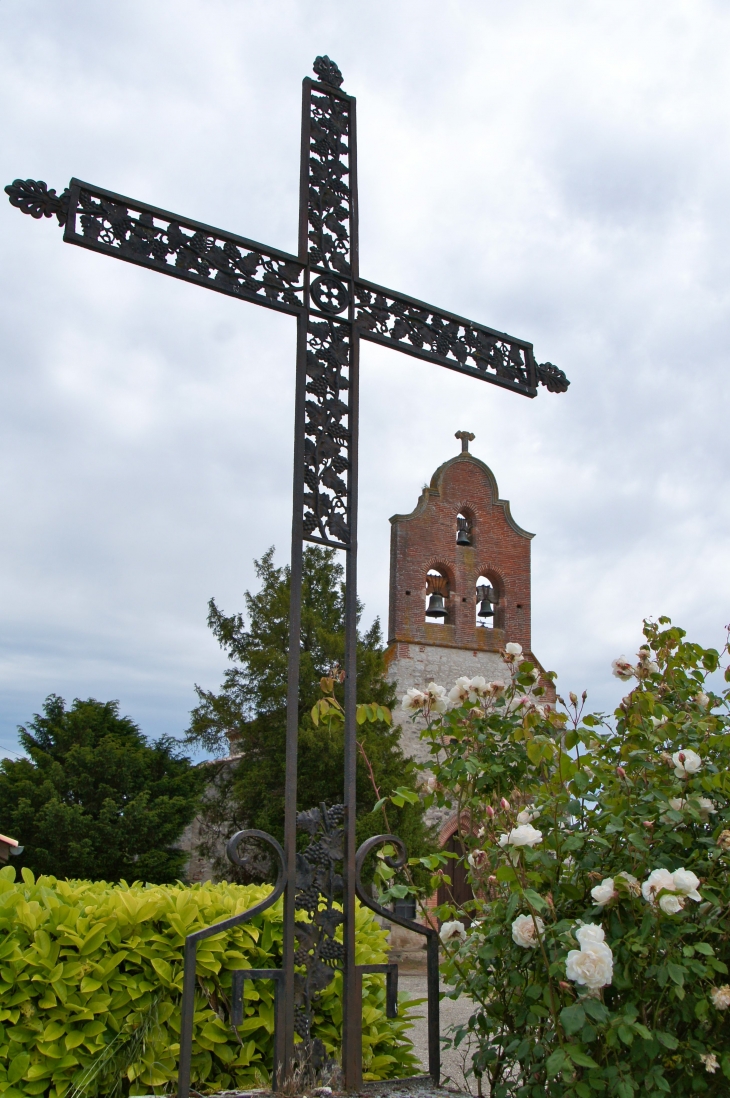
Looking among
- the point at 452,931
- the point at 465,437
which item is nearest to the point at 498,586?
the point at 465,437

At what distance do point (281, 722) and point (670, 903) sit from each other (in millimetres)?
11927

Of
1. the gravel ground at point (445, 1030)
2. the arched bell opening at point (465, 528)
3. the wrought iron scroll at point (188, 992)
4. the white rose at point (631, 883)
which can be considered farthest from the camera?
the arched bell opening at point (465, 528)

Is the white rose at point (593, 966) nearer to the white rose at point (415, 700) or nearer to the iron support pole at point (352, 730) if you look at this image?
the iron support pole at point (352, 730)

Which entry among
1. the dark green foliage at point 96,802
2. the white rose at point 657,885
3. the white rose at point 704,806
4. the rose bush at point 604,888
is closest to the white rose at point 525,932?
the rose bush at point 604,888

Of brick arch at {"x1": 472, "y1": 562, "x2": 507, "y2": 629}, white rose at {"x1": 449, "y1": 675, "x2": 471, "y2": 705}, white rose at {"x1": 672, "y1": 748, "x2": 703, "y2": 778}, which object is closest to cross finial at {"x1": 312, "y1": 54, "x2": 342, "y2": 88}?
white rose at {"x1": 449, "y1": 675, "x2": 471, "y2": 705}

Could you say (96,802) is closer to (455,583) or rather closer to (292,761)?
(455,583)

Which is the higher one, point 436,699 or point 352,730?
point 436,699

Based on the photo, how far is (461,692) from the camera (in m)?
3.29

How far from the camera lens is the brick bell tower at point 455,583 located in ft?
48.7

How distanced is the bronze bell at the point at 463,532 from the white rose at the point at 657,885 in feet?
43.4

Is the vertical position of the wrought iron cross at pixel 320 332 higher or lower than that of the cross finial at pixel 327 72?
lower

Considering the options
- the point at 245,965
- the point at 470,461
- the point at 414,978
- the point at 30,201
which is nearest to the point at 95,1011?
the point at 245,965

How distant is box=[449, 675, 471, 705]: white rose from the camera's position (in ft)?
10.8

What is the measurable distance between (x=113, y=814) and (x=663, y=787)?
474 inches
